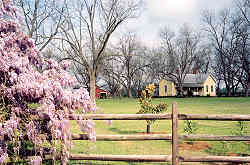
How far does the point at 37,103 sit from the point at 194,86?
60.0 m

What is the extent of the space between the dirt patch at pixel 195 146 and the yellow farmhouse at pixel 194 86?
5270cm

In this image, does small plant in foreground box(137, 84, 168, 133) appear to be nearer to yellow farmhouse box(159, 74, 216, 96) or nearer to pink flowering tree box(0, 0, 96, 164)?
pink flowering tree box(0, 0, 96, 164)

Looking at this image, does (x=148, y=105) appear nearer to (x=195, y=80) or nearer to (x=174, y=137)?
(x=174, y=137)

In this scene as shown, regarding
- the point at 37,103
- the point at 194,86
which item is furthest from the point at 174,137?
the point at 194,86

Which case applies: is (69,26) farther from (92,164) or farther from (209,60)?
(209,60)

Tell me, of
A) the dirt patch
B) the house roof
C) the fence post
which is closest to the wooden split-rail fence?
the fence post

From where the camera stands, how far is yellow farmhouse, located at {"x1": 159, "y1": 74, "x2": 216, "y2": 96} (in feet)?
201

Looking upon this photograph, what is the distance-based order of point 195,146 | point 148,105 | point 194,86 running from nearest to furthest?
point 195,146 → point 148,105 → point 194,86

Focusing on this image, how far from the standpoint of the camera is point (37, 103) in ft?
13.7

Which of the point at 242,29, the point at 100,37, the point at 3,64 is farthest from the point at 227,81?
the point at 3,64

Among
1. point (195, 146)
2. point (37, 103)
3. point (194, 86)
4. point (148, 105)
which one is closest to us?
point (37, 103)

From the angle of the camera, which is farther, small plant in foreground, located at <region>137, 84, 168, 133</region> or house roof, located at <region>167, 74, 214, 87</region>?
house roof, located at <region>167, 74, 214, 87</region>

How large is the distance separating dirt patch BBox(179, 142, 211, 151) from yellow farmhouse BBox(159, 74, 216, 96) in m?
52.7

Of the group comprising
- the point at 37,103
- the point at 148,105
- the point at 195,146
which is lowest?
the point at 195,146
